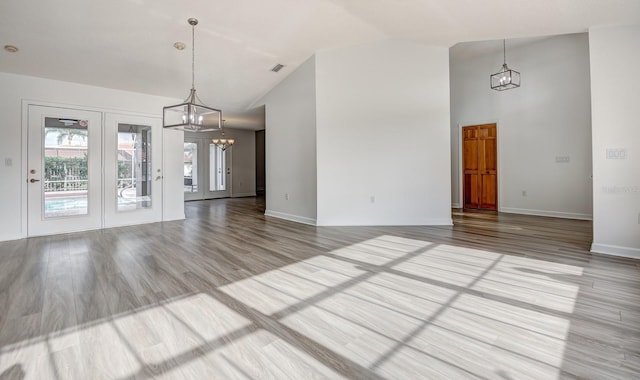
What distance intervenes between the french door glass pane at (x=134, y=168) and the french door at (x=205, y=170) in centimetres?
452

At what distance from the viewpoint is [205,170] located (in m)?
10.8

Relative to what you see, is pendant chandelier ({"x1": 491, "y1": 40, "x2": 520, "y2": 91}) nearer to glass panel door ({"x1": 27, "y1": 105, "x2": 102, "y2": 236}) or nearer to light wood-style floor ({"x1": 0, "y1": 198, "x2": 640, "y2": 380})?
light wood-style floor ({"x1": 0, "y1": 198, "x2": 640, "y2": 380})

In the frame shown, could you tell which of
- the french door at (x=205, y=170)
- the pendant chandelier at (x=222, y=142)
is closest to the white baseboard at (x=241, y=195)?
the french door at (x=205, y=170)

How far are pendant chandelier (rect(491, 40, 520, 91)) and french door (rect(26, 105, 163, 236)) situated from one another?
6943mm

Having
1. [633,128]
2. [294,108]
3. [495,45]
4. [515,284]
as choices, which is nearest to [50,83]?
[294,108]

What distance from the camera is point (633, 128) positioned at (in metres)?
3.39

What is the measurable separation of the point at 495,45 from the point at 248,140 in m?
8.66

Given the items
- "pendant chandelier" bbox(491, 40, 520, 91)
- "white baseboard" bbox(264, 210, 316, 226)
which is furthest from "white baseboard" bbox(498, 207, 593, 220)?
"white baseboard" bbox(264, 210, 316, 226)

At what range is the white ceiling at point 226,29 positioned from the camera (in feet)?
11.4

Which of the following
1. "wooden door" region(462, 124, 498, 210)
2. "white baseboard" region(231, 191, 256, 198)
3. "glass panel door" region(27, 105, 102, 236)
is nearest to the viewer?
"glass panel door" region(27, 105, 102, 236)

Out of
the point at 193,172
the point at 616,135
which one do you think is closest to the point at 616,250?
the point at 616,135

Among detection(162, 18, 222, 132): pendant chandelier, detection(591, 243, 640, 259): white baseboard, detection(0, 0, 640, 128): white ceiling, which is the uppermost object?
detection(0, 0, 640, 128): white ceiling

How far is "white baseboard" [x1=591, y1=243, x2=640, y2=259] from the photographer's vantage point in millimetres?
3404

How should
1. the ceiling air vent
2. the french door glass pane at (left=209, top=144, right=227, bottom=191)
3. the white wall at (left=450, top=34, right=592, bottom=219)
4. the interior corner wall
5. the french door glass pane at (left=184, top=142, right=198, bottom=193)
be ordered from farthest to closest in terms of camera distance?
the french door glass pane at (left=209, top=144, right=227, bottom=191)
the french door glass pane at (left=184, top=142, right=198, bottom=193)
the white wall at (left=450, top=34, right=592, bottom=219)
the ceiling air vent
the interior corner wall
